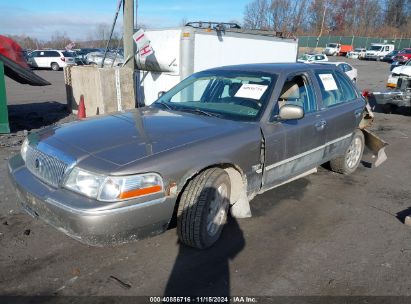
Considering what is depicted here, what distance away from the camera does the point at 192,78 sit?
491cm

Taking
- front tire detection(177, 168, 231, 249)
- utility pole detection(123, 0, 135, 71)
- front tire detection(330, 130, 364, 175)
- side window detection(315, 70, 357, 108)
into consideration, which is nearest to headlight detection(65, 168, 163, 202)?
front tire detection(177, 168, 231, 249)

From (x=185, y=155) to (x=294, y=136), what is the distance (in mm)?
1581

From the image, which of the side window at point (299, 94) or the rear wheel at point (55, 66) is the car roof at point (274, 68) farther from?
the rear wheel at point (55, 66)

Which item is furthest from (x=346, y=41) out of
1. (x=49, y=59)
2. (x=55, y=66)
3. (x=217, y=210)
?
(x=217, y=210)

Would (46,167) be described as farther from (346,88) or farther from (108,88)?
(108,88)

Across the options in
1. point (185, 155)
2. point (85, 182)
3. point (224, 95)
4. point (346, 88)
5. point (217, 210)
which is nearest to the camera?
point (85, 182)

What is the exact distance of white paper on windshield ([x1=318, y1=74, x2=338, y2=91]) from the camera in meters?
4.96

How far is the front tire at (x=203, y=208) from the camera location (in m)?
3.24

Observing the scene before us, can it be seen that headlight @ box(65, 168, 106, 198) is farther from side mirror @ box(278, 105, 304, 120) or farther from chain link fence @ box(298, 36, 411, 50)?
chain link fence @ box(298, 36, 411, 50)

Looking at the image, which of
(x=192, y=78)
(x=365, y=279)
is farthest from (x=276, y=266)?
(x=192, y=78)

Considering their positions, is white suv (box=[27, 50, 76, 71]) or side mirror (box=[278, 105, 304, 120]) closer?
A: side mirror (box=[278, 105, 304, 120])

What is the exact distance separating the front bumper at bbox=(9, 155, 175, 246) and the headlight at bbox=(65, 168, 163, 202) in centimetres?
5

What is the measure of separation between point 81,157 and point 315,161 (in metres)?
3.01

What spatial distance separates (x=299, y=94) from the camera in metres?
4.64
